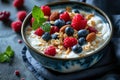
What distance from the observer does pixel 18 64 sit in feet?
3.49

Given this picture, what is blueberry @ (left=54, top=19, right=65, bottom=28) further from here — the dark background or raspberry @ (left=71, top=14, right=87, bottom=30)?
the dark background

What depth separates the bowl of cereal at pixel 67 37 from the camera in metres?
0.93

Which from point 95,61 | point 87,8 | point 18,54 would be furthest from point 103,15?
point 18,54

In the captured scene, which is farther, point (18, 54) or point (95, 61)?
point (18, 54)

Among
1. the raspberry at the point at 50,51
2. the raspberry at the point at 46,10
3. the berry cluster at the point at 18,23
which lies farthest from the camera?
the berry cluster at the point at 18,23

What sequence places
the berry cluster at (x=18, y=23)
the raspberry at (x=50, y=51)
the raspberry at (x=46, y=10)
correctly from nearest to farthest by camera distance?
the raspberry at (x=50, y=51), the raspberry at (x=46, y=10), the berry cluster at (x=18, y=23)

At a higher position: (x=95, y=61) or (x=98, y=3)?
(x=98, y=3)

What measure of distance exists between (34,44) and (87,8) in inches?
9.7

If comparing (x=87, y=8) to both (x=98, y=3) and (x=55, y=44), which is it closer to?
(x=98, y=3)

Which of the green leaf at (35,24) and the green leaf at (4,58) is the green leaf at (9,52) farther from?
the green leaf at (35,24)

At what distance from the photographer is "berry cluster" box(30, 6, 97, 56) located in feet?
3.11

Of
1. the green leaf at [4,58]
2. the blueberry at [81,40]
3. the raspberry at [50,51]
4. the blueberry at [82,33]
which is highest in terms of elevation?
the blueberry at [82,33]

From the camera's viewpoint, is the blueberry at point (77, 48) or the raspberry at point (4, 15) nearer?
the blueberry at point (77, 48)

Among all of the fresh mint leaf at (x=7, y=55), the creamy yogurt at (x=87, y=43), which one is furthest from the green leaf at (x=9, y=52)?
the creamy yogurt at (x=87, y=43)
